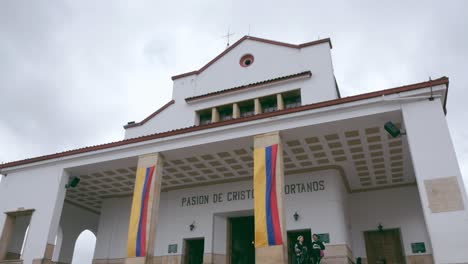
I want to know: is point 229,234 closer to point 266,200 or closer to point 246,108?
point 246,108

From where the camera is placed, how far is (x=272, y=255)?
36.7ft

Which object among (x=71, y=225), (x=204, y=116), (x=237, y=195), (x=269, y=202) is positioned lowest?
(x=269, y=202)

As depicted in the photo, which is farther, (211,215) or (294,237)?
(211,215)

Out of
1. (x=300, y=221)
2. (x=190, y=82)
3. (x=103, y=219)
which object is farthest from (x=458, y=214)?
(x=103, y=219)

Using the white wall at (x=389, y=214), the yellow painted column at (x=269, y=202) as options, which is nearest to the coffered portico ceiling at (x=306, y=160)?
the white wall at (x=389, y=214)

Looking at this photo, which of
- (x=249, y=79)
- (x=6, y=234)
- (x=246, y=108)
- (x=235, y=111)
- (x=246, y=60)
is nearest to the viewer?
(x=6, y=234)

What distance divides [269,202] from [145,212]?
451 centimetres

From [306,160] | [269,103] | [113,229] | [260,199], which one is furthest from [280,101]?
[113,229]

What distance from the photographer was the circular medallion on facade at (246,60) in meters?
19.9

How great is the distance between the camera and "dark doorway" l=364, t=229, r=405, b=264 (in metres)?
17.1

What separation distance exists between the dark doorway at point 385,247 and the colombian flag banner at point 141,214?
10.0 metres

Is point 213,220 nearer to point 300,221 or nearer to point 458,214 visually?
point 300,221

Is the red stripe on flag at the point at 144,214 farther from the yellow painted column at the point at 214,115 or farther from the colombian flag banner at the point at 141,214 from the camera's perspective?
the yellow painted column at the point at 214,115

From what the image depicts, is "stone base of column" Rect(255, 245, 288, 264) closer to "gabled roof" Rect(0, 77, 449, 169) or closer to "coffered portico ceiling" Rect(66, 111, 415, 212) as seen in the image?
"coffered portico ceiling" Rect(66, 111, 415, 212)
